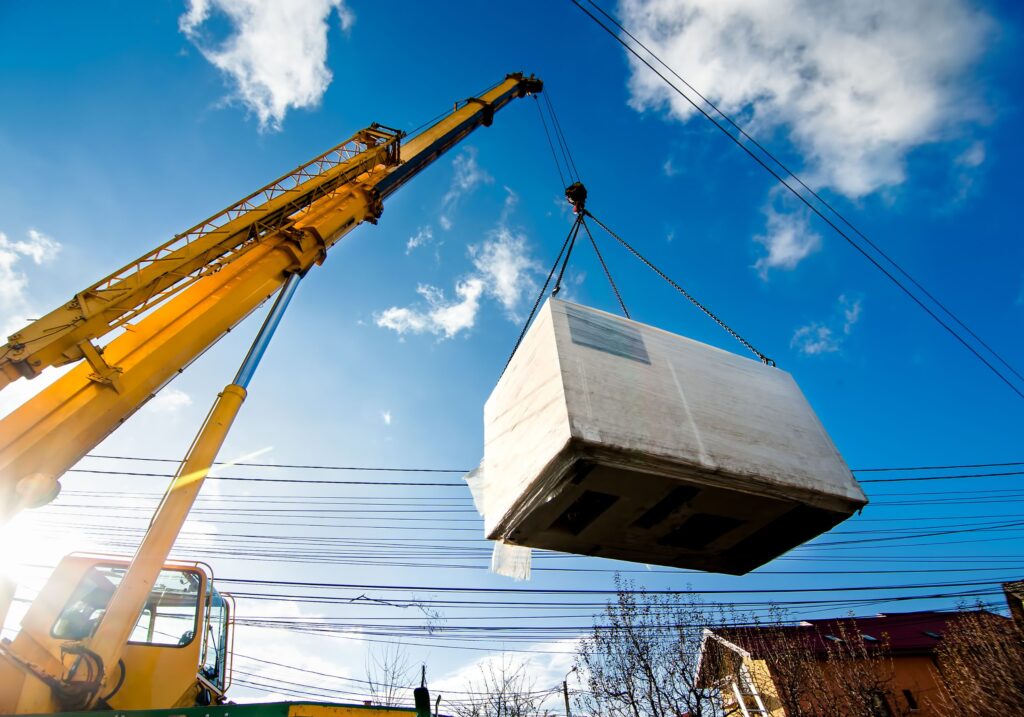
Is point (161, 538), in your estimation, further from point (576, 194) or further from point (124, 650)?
point (576, 194)

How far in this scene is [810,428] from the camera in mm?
2902

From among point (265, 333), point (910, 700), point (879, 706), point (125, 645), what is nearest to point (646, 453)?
point (125, 645)

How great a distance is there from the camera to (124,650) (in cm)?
404

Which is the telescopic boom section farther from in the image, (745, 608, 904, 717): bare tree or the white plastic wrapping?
(745, 608, 904, 717): bare tree

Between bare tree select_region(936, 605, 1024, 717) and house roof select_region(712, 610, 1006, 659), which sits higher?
house roof select_region(712, 610, 1006, 659)

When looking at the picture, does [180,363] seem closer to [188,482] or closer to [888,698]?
[188,482]

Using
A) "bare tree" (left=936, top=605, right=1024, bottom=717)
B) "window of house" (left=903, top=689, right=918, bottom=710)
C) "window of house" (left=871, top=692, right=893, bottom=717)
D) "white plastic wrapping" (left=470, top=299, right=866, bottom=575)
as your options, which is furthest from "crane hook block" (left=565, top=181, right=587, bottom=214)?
"window of house" (left=903, top=689, right=918, bottom=710)

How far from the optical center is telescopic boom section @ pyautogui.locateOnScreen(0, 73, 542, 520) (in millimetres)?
3635

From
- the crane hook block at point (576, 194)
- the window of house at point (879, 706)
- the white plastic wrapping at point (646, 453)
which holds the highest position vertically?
the crane hook block at point (576, 194)

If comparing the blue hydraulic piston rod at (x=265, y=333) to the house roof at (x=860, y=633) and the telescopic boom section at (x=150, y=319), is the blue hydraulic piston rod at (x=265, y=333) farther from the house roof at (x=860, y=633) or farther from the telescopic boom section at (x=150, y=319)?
the house roof at (x=860, y=633)

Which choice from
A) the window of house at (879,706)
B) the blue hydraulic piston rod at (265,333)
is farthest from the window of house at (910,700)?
the blue hydraulic piston rod at (265,333)

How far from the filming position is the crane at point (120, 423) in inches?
139

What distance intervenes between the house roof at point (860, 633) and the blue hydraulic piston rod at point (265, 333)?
20.7 metres

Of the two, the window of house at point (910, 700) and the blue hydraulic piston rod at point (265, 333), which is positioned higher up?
the blue hydraulic piston rod at point (265, 333)
